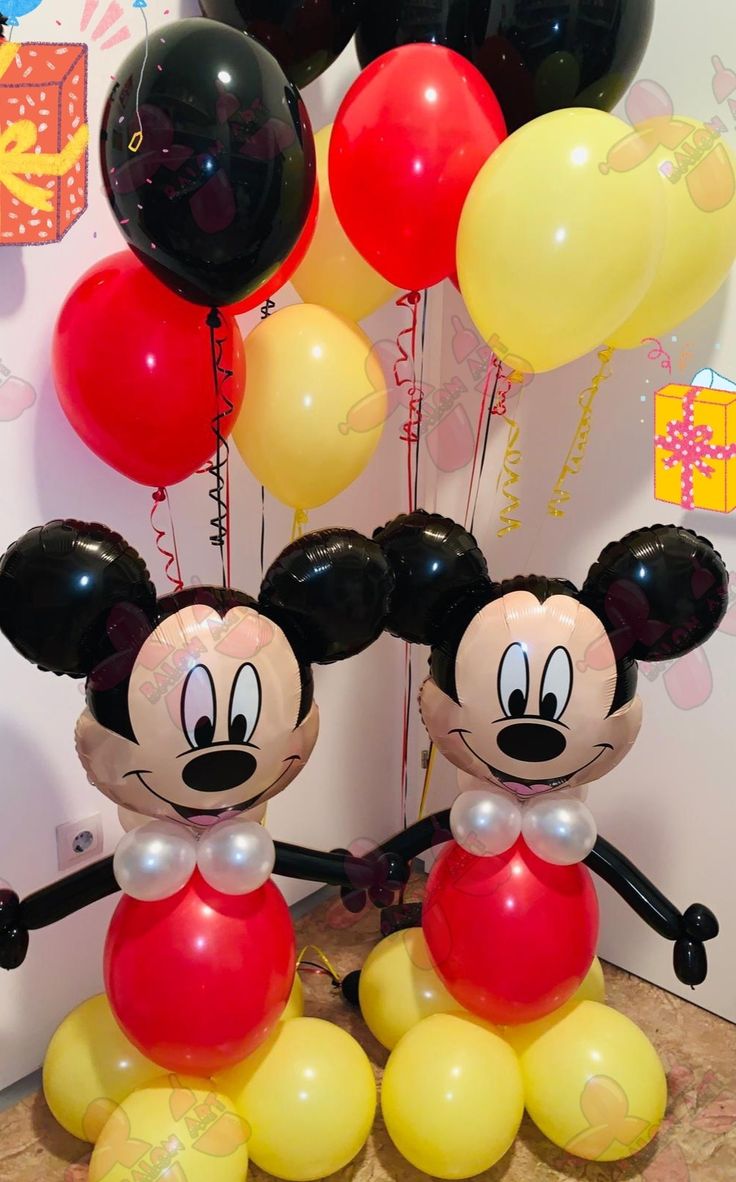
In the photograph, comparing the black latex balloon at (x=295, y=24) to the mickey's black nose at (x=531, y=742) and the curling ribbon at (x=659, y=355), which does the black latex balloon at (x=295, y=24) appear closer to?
the curling ribbon at (x=659, y=355)

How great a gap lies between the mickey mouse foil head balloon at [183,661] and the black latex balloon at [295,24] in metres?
0.62

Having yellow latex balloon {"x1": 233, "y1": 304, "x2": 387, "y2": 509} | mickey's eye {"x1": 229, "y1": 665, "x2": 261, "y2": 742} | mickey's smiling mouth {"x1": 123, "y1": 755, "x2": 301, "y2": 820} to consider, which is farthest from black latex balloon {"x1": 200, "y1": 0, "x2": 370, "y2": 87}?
mickey's smiling mouth {"x1": 123, "y1": 755, "x2": 301, "y2": 820}

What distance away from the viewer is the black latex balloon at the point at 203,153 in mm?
1066

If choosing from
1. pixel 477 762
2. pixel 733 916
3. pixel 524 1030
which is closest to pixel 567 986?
pixel 524 1030

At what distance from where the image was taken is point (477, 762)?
1.47 metres

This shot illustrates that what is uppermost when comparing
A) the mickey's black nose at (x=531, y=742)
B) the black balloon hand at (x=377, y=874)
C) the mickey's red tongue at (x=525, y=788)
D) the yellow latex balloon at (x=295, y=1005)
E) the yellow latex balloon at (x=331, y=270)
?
the yellow latex balloon at (x=331, y=270)

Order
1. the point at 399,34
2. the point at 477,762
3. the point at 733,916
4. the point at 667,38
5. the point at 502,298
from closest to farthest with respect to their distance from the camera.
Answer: the point at 502,298, the point at 399,34, the point at 477,762, the point at 667,38, the point at 733,916

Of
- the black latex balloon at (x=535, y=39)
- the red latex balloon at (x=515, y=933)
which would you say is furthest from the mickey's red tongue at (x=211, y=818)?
the black latex balloon at (x=535, y=39)

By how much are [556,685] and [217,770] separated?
443 mm

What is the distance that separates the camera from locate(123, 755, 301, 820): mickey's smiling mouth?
1.31 metres

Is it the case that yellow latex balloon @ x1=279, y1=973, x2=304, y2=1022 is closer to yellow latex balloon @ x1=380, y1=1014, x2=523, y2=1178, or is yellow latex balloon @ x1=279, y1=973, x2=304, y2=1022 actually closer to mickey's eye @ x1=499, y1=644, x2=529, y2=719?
yellow latex balloon @ x1=380, y1=1014, x2=523, y2=1178

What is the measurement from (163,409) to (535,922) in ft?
2.77

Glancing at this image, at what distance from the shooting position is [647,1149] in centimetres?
156

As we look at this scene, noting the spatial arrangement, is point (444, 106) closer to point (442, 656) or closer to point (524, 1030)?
point (442, 656)
